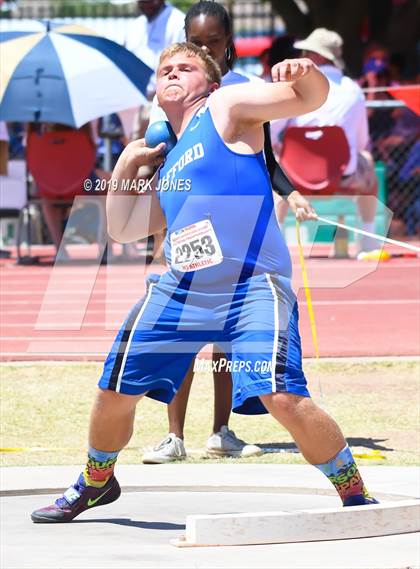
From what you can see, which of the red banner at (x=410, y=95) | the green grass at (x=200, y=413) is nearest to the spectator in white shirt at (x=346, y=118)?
the red banner at (x=410, y=95)

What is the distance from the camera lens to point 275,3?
82.2 feet

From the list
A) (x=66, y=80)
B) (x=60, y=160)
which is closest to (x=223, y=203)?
(x=66, y=80)

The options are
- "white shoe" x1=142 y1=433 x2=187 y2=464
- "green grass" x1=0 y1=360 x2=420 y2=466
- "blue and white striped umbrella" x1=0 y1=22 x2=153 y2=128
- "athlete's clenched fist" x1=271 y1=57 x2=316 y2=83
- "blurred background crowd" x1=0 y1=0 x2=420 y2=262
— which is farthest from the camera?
"blurred background crowd" x1=0 y1=0 x2=420 y2=262

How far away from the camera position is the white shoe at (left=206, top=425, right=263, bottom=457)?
8.23 metres

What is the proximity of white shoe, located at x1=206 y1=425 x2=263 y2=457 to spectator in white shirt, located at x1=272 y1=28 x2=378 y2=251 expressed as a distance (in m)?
6.36

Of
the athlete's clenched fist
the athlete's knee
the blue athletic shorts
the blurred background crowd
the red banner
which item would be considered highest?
the athlete's clenched fist

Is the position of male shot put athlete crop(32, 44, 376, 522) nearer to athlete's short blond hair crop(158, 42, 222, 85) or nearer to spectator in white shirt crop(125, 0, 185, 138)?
athlete's short blond hair crop(158, 42, 222, 85)

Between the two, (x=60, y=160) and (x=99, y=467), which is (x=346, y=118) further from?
(x=99, y=467)

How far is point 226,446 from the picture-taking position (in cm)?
823

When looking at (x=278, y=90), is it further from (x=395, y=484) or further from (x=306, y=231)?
(x=306, y=231)

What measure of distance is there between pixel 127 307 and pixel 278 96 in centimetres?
689

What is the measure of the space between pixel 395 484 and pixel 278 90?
7.61ft

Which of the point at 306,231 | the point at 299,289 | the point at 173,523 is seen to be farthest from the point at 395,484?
the point at 306,231

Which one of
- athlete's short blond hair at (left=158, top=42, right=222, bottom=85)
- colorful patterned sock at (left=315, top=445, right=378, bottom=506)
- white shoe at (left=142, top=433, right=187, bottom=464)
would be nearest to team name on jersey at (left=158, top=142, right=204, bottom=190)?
athlete's short blond hair at (left=158, top=42, right=222, bottom=85)
